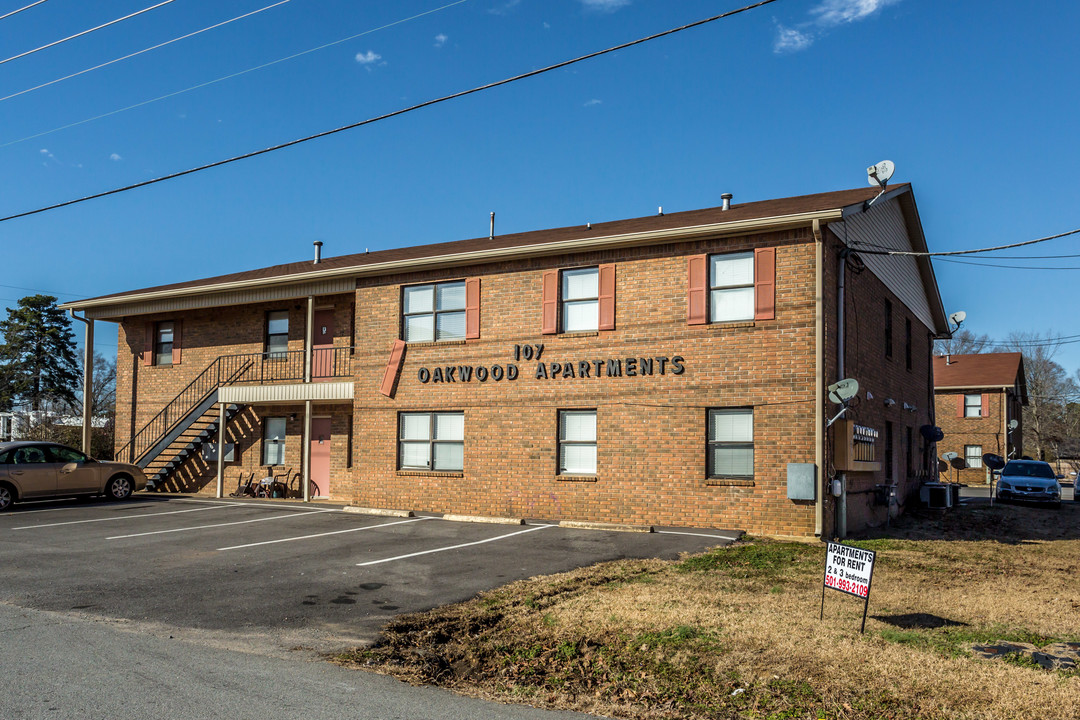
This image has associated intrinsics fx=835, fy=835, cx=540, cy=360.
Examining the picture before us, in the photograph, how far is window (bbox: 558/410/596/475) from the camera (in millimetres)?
16750

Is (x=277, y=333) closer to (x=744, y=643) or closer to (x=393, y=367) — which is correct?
(x=393, y=367)

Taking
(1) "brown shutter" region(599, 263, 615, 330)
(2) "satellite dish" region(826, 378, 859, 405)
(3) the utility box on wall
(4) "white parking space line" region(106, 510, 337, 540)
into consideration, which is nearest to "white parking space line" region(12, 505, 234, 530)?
(4) "white parking space line" region(106, 510, 337, 540)

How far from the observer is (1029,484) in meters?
26.2

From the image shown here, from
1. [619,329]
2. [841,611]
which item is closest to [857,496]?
[619,329]

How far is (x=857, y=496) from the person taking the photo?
53.5 ft

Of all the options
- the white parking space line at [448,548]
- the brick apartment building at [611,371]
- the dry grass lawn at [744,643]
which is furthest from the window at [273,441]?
the dry grass lawn at [744,643]

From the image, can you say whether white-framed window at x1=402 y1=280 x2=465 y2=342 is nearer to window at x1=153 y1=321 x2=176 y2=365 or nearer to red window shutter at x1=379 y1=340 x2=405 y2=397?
red window shutter at x1=379 y1=340 x2=405 y2=397

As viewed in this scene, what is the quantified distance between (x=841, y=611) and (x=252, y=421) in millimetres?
18690

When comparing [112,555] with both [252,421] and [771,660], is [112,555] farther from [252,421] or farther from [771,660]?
[252,421]

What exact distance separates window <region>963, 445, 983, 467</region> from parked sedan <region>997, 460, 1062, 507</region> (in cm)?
1583

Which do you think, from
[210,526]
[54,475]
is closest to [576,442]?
[210,526]

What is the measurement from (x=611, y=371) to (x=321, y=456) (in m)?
9.65

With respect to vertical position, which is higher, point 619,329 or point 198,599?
point 619,329

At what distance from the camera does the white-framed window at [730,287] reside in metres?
15.5
